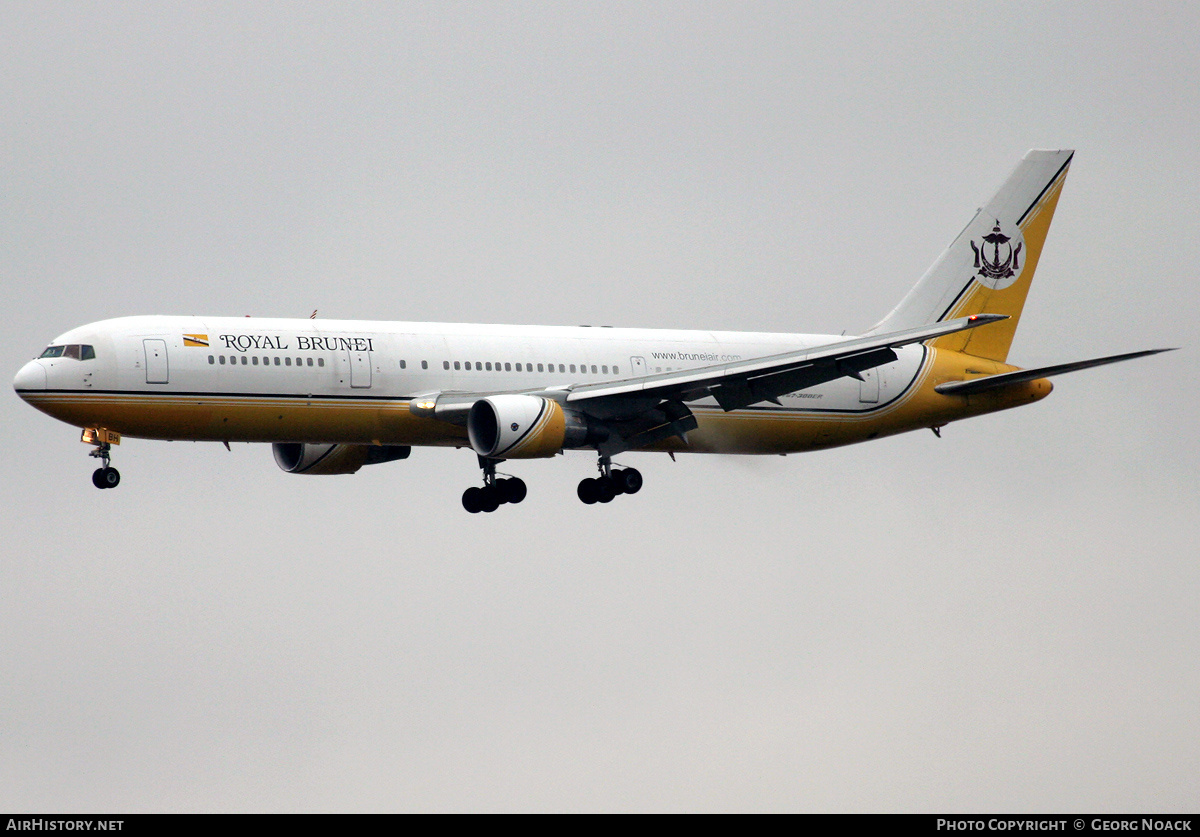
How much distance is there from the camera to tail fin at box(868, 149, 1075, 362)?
64.1 metres

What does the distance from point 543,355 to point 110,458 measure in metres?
14.3

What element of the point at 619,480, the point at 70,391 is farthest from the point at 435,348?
the point at 70,391

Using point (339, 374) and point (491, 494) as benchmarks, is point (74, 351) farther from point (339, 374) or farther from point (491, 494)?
point (491, 494)

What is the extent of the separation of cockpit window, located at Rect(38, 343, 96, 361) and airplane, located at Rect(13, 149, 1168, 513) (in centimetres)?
7

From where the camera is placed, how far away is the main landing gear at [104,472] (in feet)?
166

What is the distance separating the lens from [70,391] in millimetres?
49625

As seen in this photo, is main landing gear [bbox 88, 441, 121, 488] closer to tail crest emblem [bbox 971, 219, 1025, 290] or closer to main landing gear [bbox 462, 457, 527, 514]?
main landing gear [bbox 462, 457, 527, 514]

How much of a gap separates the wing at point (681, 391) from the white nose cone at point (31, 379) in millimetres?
11211

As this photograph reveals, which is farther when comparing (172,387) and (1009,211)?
(1009,211)

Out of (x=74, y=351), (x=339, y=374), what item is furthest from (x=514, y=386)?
(x=74, y=351)

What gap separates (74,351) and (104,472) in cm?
376

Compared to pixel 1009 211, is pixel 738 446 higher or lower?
lower

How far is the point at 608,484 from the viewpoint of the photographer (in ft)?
186
